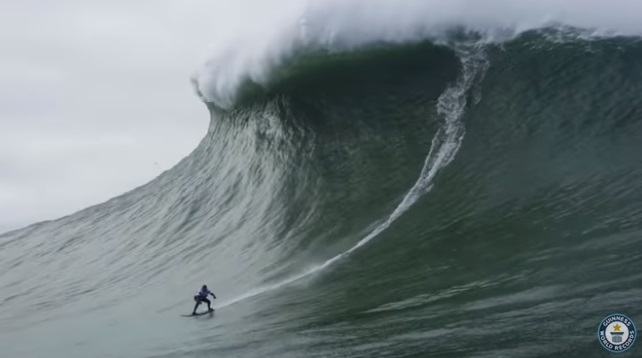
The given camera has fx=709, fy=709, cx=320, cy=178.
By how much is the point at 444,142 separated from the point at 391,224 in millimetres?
2500

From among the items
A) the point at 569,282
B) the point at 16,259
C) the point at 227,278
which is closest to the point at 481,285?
the point at 569,282

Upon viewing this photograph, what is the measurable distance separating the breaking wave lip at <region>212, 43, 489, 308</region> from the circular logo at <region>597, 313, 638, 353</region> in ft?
15.0

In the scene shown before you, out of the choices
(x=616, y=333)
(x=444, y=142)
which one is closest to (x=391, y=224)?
(x=444, y=142)

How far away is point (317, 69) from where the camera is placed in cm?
1597

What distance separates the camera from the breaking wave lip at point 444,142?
1030 cm

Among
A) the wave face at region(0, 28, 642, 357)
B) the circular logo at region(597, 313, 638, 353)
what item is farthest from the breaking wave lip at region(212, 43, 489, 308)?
the circular logo at region(597, 313, 638, 353)

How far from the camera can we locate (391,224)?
1086cm

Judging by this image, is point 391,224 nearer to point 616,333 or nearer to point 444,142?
point 444,142

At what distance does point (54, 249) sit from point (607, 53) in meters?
15.5

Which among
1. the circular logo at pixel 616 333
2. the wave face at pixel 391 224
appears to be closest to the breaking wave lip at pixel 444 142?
the wave face at pixel 391 224

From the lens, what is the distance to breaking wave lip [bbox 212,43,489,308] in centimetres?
1030

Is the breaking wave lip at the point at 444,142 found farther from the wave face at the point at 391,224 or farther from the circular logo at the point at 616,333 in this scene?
the circular logo at the point at 616,333

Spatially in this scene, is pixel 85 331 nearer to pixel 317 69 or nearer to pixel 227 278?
pixel 227 278

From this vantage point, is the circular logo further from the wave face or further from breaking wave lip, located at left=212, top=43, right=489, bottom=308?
breaking wave lip, located at left=212, top=43, right=489, bottom=308
